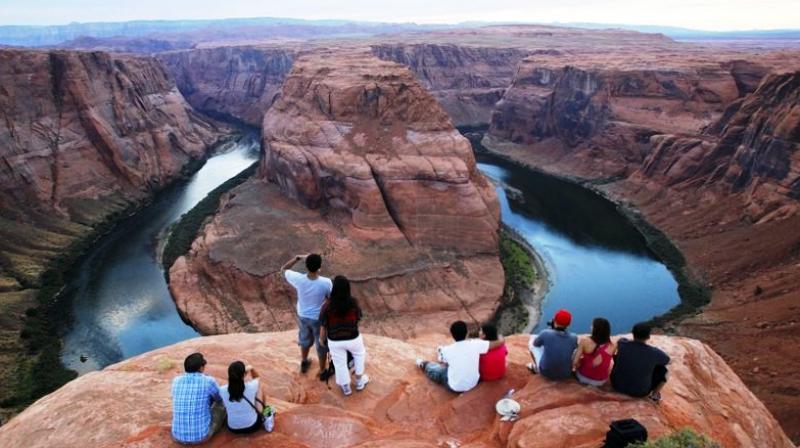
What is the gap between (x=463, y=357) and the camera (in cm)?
1100

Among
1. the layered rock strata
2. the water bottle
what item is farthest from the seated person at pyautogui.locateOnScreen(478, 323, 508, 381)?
the layered rock strata

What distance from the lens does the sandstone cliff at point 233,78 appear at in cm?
12519

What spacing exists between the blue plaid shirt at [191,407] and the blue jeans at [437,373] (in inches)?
200

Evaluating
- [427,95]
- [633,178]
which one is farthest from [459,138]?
[633,178]

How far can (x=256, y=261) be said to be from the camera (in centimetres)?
4053

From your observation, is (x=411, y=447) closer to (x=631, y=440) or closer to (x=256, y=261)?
(x=631, y=440)

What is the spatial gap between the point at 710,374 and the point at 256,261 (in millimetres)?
33816

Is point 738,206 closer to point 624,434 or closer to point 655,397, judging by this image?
point 655,397

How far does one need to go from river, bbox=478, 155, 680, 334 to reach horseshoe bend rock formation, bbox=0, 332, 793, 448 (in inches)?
1015

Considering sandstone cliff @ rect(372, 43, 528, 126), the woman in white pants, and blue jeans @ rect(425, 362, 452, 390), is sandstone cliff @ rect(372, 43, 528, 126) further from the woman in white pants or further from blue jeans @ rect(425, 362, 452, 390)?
the woman in white pants

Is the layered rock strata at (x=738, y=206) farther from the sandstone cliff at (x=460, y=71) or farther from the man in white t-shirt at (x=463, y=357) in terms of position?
the sandstone cliff at (x=460, y=71)

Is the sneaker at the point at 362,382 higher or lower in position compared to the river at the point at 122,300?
higher

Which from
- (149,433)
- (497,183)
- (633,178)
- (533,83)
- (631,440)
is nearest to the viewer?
(631,440)

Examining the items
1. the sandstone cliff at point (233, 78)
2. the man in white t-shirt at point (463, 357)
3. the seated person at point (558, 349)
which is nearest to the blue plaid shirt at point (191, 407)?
the man in white t-shirt at point (463, 357)
